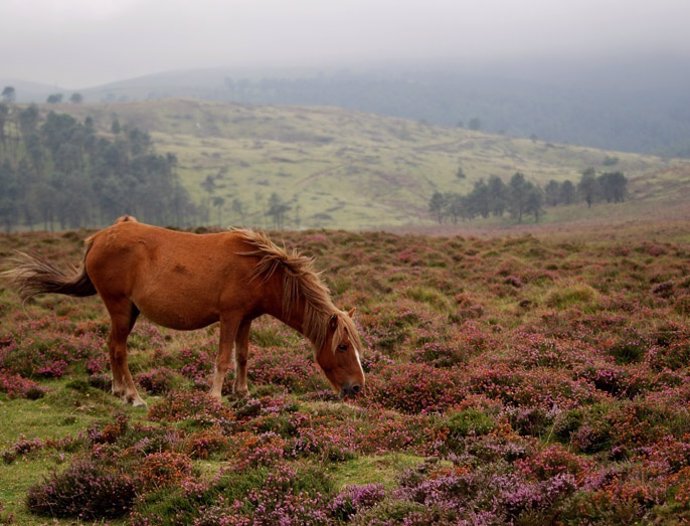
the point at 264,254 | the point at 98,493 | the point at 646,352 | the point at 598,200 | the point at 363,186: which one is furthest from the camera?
the point at 363,186

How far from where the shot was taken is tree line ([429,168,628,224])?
132 metres

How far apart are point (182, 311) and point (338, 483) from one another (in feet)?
15.7

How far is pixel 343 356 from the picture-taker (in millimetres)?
9570

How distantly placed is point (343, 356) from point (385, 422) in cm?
133

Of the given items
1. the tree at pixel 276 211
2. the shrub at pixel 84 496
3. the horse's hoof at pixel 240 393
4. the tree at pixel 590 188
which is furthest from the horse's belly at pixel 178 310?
the tree at pixel 276 211

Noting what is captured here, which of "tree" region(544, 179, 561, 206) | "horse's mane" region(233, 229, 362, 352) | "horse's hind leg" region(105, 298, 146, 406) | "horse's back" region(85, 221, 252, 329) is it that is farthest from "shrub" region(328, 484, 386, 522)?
"tree" region(544, 179, 561, 206)

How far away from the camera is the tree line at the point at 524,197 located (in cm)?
13162

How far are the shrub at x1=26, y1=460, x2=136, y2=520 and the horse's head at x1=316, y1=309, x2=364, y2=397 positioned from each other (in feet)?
12.1

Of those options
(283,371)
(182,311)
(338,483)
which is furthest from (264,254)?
(338,483)

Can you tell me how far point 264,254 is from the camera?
33.9ft

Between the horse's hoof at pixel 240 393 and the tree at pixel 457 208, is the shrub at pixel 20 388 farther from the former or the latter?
the tree at pixel 457 208

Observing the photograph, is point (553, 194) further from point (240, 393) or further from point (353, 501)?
point (353, 501)

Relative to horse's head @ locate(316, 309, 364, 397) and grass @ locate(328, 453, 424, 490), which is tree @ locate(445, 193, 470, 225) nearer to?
horse's head @ locate(316, 309, 364, 397)

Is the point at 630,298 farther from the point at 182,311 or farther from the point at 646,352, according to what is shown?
the point at 182,311
